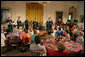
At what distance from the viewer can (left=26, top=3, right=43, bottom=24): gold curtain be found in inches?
126

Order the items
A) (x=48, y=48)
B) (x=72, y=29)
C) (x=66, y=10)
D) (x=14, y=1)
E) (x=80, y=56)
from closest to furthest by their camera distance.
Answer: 1. (x=80, y=56)
2. (x=48, y=48)
3. (x=14, y=1)
4. (x=66, y=10)
5. (x=72, y=29)

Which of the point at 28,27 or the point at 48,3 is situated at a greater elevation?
the point at 48,3

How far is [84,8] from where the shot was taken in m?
3.50

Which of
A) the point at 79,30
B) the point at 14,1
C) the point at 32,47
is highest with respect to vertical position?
the point at 14,1

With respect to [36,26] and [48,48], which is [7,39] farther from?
[48,48]

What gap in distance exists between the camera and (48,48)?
2.52 metres

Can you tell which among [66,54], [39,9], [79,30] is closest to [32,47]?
[66,54]

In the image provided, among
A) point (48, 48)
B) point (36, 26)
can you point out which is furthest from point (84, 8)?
point (48, 48)

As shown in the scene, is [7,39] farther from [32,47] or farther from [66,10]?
[66,10]

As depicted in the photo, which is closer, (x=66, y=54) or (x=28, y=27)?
(x=66, y=54)

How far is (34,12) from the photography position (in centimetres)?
328

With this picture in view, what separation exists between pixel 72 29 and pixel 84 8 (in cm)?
102

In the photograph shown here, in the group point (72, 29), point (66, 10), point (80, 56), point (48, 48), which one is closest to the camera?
point (80, 56)

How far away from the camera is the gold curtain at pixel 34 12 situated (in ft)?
10.5
